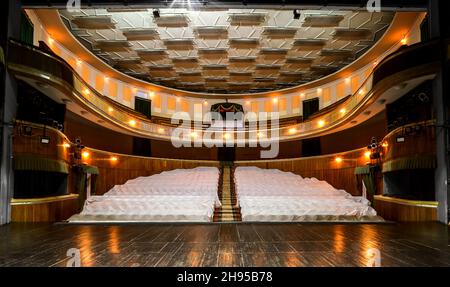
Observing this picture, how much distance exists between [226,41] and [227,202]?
5.67 metres

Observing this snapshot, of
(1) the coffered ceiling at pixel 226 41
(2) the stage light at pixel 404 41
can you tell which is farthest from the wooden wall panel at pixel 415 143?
(1) the coffered ceiling at pixel 226 41

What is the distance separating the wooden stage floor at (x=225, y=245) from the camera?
3383mm

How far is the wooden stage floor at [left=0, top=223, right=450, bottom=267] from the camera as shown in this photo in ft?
11.1

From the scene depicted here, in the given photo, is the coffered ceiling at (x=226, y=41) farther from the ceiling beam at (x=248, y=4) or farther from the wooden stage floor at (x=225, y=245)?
the wooden stage floor at (x=225, y=245)

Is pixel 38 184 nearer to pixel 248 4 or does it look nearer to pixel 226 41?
pixel 248 4

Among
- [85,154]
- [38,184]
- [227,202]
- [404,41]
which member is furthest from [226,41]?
[38,184]

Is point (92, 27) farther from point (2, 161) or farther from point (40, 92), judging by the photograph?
point (2, 161)

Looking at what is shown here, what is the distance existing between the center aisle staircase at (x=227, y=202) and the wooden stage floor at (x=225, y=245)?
58.4 inches

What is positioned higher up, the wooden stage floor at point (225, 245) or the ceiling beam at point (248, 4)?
the ceiling beam at point (248, 4)

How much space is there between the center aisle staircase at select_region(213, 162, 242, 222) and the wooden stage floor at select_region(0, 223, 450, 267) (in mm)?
1483

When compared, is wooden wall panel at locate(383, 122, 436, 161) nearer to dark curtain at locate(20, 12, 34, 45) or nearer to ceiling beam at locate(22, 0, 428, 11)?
ceiling beam at locate(22, 0, 428, 11)

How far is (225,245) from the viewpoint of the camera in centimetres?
425

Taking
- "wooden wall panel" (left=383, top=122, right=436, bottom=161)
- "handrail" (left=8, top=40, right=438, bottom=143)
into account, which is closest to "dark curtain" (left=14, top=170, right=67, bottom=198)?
"handrail" (left=8, top=40, right=438, bottom=143)

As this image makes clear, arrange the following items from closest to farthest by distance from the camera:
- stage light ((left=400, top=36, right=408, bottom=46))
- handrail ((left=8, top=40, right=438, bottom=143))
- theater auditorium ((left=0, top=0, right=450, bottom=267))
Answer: theater auditorium ((left=0, top=0, right=450, bottom=267)) < handrail ((left=8, top=40, right=438, bottom=143)) < stage light ((left=400, top=36, right=408, bottom=46))
